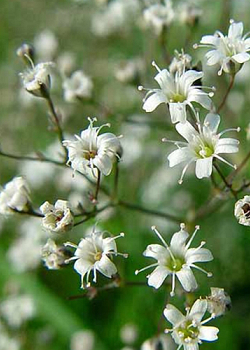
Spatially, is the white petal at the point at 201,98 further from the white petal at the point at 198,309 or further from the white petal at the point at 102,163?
the white petal at the point at 198,309

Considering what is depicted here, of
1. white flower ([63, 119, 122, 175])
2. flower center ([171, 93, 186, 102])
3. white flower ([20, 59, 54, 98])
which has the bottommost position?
white flower ([63, 119, 122, 175])

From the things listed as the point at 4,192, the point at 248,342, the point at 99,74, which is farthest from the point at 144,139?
the point at 4,192

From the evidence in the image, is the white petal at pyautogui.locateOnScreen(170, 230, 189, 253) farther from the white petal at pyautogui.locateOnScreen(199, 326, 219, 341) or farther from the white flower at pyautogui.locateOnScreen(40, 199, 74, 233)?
the white flower at pyautogui.locateOnScreen(40, 199, 74, 233)

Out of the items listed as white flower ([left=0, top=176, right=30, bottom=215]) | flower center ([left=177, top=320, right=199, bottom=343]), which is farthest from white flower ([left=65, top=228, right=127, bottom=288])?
white flower ([left=0, top=176, right=30, bottom=215])

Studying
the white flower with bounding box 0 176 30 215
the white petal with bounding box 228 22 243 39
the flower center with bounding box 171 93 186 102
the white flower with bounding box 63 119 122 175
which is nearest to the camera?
the white flower with bounding box 63 119 122 175

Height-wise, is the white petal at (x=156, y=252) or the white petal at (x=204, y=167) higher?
the white petal at (x=204, y=167)

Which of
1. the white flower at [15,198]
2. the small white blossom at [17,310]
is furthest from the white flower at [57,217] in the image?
the small white blossom at [17,310]

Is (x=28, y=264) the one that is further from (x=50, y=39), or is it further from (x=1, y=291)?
(x=50, y=39)
